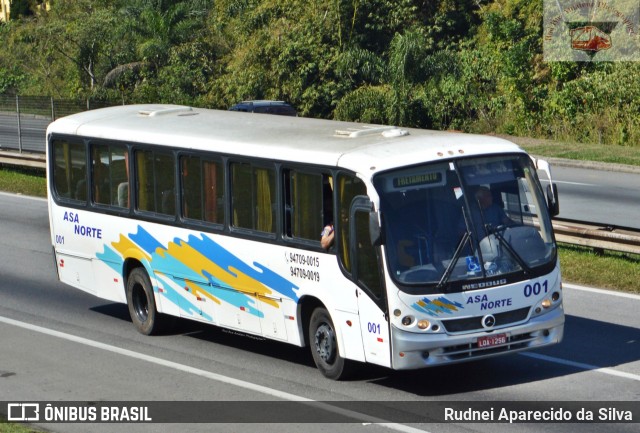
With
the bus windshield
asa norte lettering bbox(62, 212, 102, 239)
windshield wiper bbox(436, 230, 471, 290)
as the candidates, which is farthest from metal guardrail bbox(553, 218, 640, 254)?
asa norte lettering bbox(62, 212, 102, 239)

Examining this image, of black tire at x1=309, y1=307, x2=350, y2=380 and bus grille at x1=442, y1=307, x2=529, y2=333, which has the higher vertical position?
bus grille at x1=442, y1=307, x2=529, y2=333

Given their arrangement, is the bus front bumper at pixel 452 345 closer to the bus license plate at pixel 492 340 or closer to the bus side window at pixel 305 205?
the bus license plate at pixel 492 340

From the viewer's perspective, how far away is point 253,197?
13172 mm

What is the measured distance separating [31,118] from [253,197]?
21.6 meters

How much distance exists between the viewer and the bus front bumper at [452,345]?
437 inches

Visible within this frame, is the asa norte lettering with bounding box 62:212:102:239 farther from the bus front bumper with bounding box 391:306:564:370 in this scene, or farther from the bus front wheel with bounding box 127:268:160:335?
the bus front bumper with bounding box 391:306:564:370

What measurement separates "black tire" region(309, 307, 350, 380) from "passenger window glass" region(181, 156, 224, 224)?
202 centimetres

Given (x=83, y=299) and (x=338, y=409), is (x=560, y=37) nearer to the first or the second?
(x=83, y=299)

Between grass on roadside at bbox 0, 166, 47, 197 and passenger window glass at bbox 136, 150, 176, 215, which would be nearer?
passenger window glass at bbox 136, 150, 176, 215

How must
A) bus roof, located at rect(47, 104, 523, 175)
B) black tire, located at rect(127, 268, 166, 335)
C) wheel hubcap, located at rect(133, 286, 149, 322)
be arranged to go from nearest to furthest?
bus roof, located at rect(47, 104, 523, 175), black tire, located at rect(127, 268, 166, 335), wheel hubcap, located at rect(133, 286, 149, 322)

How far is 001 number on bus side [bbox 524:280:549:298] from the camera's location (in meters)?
11.5

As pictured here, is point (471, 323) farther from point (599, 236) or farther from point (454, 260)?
point (599, 236)

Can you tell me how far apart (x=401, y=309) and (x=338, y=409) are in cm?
114

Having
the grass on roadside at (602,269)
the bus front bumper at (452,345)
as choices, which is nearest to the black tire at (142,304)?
the bus front bumper at (452,345)
